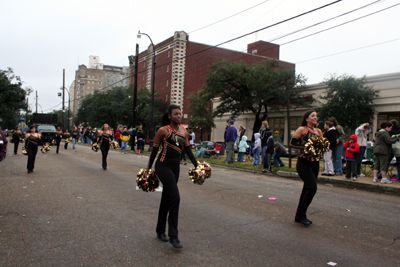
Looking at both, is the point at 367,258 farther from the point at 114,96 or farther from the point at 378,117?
the point at 114,96

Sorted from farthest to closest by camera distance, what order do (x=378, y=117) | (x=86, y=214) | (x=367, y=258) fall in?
(x=378, y=117) < (x=86, y=214) < (x=367, y=258)

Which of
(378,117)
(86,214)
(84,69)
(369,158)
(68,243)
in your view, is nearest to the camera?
(68,243)

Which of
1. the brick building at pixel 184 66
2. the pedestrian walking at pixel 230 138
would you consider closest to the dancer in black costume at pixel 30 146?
the pedestrian walking at pixel 230 138

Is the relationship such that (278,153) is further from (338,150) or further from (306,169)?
(306,169)

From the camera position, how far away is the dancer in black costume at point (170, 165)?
155 inches

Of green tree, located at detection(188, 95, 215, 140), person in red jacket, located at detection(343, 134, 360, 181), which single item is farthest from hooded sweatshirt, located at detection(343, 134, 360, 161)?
green tree, located at detection(188, 95, 215, 140)

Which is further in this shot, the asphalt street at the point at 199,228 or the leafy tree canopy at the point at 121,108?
the leafy tree canopy at the point at 121,108

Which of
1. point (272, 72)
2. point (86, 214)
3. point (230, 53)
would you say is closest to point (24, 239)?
point (86, 214)

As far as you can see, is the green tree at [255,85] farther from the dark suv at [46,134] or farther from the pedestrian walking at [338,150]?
the pedestrian walking at [338,150]

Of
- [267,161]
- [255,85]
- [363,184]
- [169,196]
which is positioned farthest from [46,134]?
[169,196]

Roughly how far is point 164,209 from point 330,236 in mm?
2500

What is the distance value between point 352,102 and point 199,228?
74.2ft

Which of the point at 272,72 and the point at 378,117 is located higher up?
the point at 272,72

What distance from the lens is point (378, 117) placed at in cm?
2431
